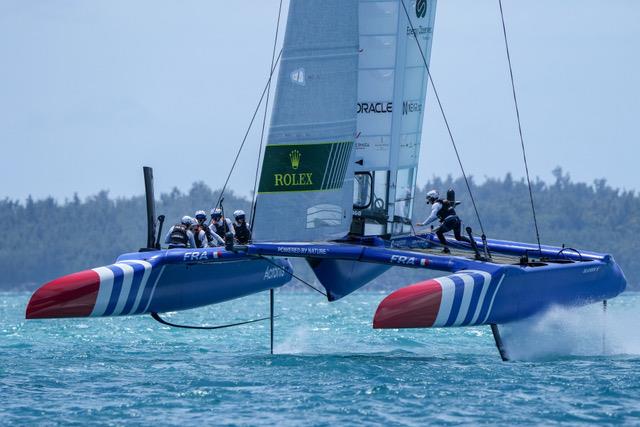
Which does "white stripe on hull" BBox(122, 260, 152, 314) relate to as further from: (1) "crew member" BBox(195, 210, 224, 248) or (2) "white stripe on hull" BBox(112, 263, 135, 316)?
(1) "crew member" BBox(195, 210, 224, 248)

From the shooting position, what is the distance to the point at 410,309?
11.5m

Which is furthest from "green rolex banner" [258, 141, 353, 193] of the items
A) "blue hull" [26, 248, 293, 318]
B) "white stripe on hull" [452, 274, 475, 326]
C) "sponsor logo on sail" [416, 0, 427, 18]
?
"sponsor logo on sail" [416, 0, 427, 18]

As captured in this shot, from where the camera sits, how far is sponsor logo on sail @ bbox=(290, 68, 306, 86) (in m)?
12.7

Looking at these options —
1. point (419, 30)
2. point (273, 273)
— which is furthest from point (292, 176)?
point (273, 273)

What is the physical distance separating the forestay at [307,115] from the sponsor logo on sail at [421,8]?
2.30 metres

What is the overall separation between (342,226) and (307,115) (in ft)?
3.75

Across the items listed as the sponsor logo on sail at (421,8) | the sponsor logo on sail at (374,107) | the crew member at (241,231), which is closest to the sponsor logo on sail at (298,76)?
the sponsor logo on sail at (374,107)

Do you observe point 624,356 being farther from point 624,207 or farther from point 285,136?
point 624,207

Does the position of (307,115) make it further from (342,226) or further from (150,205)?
(150,205)

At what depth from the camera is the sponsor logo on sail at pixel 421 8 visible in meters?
15.0

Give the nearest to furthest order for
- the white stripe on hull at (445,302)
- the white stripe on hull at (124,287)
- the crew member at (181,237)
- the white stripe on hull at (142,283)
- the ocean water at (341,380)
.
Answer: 1. the ocean water at (341,380)
2. the white stripe on hull at (445,302)
3. the white stripe on hull at (124,287)
4. the white stripe on hull at (142,283)
5. the crew member at (181,237)

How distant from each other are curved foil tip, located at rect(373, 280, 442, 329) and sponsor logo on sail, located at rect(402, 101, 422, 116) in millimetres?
3655

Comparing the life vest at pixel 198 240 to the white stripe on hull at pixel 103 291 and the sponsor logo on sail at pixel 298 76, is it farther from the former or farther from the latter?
the sponsor logo on sail at pixel 298 76

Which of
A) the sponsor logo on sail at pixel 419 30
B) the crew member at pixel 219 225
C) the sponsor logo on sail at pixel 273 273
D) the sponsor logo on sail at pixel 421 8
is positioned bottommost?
the sponsor logo on sail at pixel 273 273
